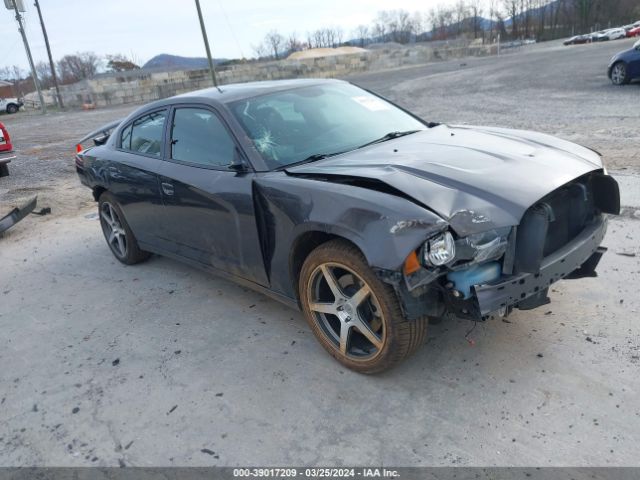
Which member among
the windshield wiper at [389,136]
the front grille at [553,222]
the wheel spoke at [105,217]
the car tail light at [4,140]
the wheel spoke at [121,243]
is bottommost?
the wheel spoke at [121,243]

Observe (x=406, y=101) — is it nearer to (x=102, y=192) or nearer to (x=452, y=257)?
(x=102, y=192)

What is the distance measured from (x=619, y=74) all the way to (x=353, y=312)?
13510mm

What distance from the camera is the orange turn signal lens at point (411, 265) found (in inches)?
95.2

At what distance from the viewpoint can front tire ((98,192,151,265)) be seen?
4.93 meters

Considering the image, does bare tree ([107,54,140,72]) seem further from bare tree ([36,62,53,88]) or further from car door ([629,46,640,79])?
car door ([629,46,640,79])

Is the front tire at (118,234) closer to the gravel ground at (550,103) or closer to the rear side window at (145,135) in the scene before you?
the rear side window at (145,135)

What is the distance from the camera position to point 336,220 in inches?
107

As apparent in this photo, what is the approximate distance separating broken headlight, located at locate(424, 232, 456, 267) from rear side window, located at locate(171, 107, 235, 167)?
165cm

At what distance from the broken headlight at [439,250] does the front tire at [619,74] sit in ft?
43.7

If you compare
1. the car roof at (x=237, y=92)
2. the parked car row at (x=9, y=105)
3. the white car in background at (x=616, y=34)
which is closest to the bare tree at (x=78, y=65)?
the parked car row at (x=9, y=105)

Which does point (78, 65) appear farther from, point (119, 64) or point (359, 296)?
point (359, 296)

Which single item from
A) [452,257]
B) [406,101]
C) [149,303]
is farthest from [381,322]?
[406,101]

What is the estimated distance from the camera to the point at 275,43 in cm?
7931

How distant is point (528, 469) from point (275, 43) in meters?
83.5
